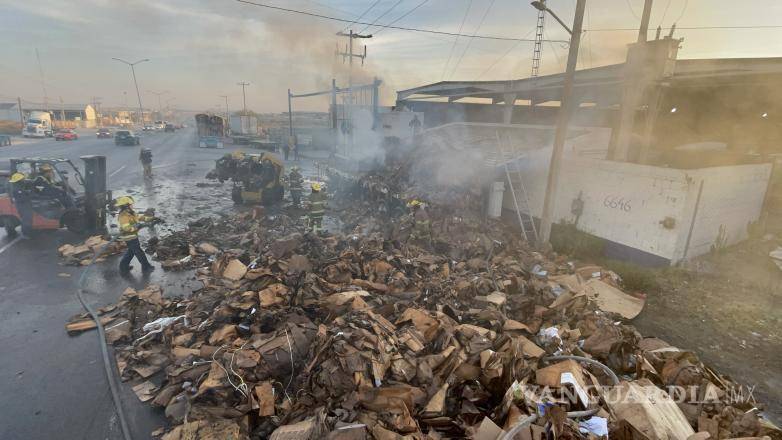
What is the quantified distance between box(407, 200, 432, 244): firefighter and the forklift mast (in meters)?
9.18

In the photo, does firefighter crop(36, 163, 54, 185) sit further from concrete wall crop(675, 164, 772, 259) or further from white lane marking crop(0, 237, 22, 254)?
concrete wall crop(675, 164, 772, 259)

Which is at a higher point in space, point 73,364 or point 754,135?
point 754,135

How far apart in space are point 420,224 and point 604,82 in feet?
39.0

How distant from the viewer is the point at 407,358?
14.5 ft

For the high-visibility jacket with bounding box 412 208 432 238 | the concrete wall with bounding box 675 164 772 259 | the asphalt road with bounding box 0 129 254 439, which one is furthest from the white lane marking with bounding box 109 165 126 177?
the concrete wall with bounding box 675 164 772 259

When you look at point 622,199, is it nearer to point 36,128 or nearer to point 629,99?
point 629,99

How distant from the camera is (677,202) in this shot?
8133 millimetres

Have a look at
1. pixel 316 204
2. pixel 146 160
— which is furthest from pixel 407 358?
pixel 146 160

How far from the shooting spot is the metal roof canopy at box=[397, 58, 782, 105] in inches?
471

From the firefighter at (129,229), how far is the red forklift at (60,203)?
3.55 m

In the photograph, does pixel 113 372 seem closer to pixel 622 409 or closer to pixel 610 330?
pixel 622 409

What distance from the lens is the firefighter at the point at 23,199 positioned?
9773 mm

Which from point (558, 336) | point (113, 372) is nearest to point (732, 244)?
point (558, 336)

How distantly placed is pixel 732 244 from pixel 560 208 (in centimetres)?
492
